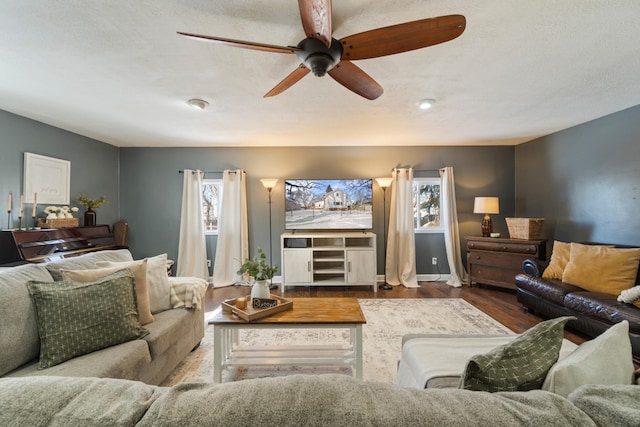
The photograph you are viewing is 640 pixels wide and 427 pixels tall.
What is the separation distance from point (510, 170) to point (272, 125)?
405 centimetres

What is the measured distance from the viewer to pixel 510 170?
14.7 feet

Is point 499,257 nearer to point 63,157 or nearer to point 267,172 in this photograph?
point 267,172

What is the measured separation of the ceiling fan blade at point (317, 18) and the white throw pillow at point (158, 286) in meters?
1.95

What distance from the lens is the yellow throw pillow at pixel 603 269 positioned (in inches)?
96.1

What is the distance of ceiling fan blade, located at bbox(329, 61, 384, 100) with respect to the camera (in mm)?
1642

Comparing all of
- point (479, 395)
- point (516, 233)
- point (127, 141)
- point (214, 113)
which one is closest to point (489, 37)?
point (479, 395)

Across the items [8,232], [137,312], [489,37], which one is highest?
[489,37]

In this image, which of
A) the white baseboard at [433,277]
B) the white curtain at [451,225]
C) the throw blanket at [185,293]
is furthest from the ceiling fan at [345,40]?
the white baseboard at [433,277]

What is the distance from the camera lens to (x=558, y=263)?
294 cm

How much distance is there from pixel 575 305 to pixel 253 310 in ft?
9.59

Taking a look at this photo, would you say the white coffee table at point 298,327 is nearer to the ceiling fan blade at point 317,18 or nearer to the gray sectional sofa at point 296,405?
the gray sectional sofa at point 296,405

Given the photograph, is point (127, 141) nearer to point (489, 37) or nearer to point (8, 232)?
point (8, 232)

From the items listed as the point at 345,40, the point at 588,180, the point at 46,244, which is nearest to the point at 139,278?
the point at 46,244

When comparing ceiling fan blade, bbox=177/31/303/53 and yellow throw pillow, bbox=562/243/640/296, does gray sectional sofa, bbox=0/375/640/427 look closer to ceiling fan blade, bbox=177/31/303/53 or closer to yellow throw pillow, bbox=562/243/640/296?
ceiling fan blade, bbox=177/31/303/53
